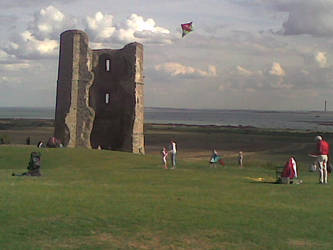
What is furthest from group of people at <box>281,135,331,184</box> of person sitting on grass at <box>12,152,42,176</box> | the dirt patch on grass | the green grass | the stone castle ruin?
the stone castle ruin

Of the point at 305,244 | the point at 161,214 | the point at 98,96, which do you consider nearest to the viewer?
the point at 305,244

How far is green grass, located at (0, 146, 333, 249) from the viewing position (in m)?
8.41

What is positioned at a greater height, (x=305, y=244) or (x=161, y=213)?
(x=161, y=213)

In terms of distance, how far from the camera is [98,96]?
36469mm

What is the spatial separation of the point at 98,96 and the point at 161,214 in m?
26.9

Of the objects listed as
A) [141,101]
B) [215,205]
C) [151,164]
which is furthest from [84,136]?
[215,205]

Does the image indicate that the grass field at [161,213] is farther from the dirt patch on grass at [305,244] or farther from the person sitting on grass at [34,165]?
the person sitting on grass at [34,165]

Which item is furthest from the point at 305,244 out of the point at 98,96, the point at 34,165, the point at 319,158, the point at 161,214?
the point at 98,96

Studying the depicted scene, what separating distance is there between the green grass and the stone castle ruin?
1605 cm

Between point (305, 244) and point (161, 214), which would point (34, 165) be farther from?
point (305, 244)

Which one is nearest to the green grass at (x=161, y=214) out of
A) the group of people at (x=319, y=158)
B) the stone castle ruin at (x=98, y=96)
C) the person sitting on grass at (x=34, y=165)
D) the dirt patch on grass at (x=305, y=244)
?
the dirt patch on grass at (x=305, y=244)

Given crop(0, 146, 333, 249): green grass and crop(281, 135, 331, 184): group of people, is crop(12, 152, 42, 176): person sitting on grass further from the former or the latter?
crop(281, 135, 331, 184): group of people

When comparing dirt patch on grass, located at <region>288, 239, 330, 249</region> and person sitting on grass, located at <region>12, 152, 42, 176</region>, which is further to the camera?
person sitting on grass, located at <region>12, 152, 42, 176</region>

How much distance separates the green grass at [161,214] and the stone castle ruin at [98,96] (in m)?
16.0
